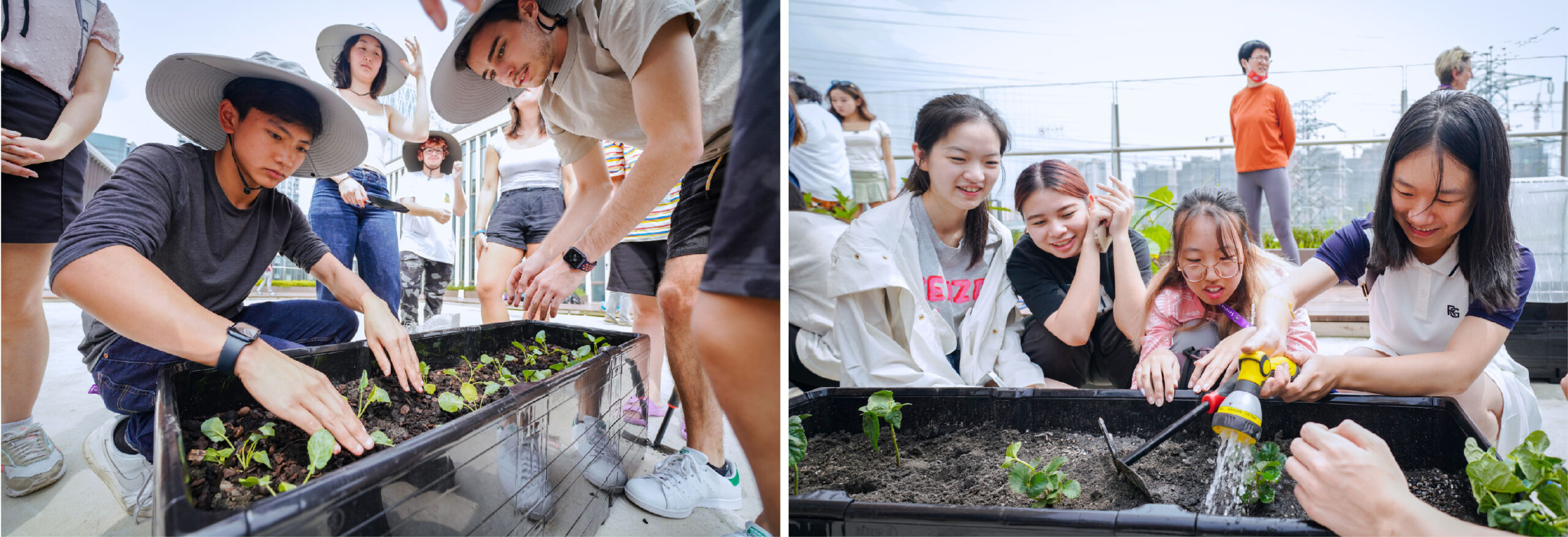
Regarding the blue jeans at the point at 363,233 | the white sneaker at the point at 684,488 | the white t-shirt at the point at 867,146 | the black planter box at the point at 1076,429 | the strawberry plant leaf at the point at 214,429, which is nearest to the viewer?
the black planter box at the point at 1076,429

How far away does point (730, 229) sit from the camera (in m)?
Answer: 1.06

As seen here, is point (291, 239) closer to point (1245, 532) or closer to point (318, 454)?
point (318, 454)

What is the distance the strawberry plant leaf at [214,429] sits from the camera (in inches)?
37.6

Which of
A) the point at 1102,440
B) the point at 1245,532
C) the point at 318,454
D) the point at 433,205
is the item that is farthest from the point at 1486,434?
the point at 433,205

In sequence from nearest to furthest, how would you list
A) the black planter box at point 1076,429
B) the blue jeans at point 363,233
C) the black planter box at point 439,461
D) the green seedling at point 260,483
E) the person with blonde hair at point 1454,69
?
the black planter box at point 439,461 < the black planter box at point 1076,429 < the green seedling at point 260,483 < the person with blonde hair at point 1454,69 < the blue jeans at point 363,233

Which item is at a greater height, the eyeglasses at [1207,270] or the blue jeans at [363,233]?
the blue jeans at [363,233]

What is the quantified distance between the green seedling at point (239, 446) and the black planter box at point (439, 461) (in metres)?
0.05

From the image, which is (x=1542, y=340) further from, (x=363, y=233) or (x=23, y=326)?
(x=23, y=326)

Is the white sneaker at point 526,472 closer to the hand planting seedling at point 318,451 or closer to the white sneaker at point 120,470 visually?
the hand planting seedling at point 318,451

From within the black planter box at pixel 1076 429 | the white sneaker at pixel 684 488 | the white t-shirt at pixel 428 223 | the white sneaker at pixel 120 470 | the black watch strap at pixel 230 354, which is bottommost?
the white sneaker at pixel 684 488

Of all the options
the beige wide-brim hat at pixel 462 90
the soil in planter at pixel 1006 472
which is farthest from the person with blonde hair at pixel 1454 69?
the beige wide-brim hat at pixel 462 90

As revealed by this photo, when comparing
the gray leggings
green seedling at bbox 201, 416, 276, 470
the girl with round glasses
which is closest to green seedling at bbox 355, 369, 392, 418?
green seedling at bbox 201, 416, 276, 470

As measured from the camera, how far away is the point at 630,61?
1.13m

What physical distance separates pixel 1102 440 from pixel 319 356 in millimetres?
1396
